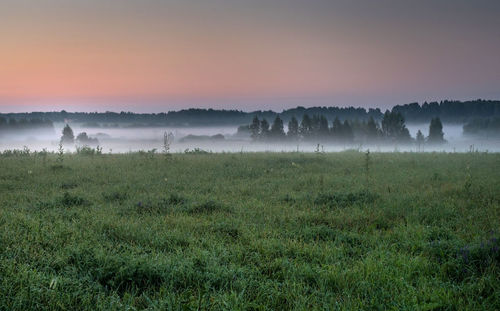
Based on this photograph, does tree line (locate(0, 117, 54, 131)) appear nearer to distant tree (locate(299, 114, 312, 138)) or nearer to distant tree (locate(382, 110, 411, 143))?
distant tree (locate(299, 114, 312, 138))

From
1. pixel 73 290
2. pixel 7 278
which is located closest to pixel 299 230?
pixel 73 290

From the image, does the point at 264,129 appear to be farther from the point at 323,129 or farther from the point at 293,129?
the point at 323,129

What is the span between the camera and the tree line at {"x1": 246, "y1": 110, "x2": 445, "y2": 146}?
8150cm

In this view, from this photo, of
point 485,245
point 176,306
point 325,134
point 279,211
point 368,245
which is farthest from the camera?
point 325,134

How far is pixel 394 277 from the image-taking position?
155 inches

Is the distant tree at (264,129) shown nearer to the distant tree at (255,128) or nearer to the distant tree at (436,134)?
the distant tree at (255,128)

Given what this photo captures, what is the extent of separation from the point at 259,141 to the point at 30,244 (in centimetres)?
A: 8386

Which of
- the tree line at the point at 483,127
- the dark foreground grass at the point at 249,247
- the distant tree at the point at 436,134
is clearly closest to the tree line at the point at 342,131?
the distant tree at the point at 436,134

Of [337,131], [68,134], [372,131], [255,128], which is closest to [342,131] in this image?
[337,131]

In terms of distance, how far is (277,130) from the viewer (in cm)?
8706

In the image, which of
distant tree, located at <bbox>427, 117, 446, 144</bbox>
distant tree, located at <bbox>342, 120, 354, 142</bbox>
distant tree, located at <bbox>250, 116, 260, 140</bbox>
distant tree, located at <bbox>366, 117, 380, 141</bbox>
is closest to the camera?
distant tree, located at <bbox>427, 117, 446, 144</bbox>

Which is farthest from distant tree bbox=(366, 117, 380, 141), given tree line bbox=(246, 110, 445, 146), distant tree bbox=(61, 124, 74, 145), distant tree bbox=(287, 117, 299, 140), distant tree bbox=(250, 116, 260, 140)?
distant tree bbox=(61, 124, 74, 145)

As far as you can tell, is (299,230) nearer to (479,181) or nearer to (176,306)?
(176,306)

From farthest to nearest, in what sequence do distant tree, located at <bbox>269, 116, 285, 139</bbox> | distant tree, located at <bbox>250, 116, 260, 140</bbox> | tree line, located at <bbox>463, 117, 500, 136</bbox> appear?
tree line, located at <bbox>463, 117, 500, 136</bbox> < distant tree, located at <bbox>250, 116, 260, 140</bbox> < distant tree, located at <bbox>269, 116, 285, 139</bbox>
